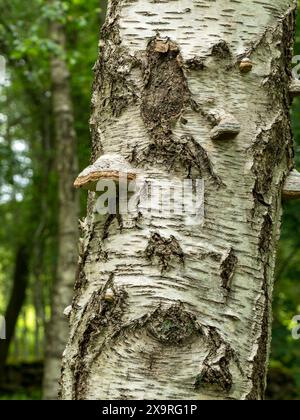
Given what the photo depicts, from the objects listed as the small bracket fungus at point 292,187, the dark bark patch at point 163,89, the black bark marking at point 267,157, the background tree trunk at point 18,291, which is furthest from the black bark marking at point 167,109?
the background tree trunk at point 18,291

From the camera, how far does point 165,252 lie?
5.32 ft

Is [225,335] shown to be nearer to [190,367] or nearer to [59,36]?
[190,367]

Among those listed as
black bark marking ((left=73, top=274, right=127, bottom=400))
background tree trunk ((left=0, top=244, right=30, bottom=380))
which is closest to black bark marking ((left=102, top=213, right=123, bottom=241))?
black bark marking ((left=73, top=274, right=127, bottom=400))

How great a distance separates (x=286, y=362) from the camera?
779 centimetres

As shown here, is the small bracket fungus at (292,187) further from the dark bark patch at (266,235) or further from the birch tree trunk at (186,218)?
the dark bark patch at (266,235)

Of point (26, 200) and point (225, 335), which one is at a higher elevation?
point (26, 200)

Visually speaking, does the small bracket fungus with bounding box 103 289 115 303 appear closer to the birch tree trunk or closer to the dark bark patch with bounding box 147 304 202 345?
the birch tree trunk

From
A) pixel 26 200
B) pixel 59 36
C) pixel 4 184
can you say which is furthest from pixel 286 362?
pixel 26 200

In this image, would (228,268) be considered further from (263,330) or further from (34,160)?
(34,160)

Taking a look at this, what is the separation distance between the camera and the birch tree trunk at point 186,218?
62.5 inches

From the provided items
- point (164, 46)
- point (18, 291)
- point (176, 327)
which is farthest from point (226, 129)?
point (18, 291)

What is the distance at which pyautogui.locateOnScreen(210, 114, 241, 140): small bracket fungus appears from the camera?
5.49 ft

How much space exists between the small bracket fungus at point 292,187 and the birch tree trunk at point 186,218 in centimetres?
3
